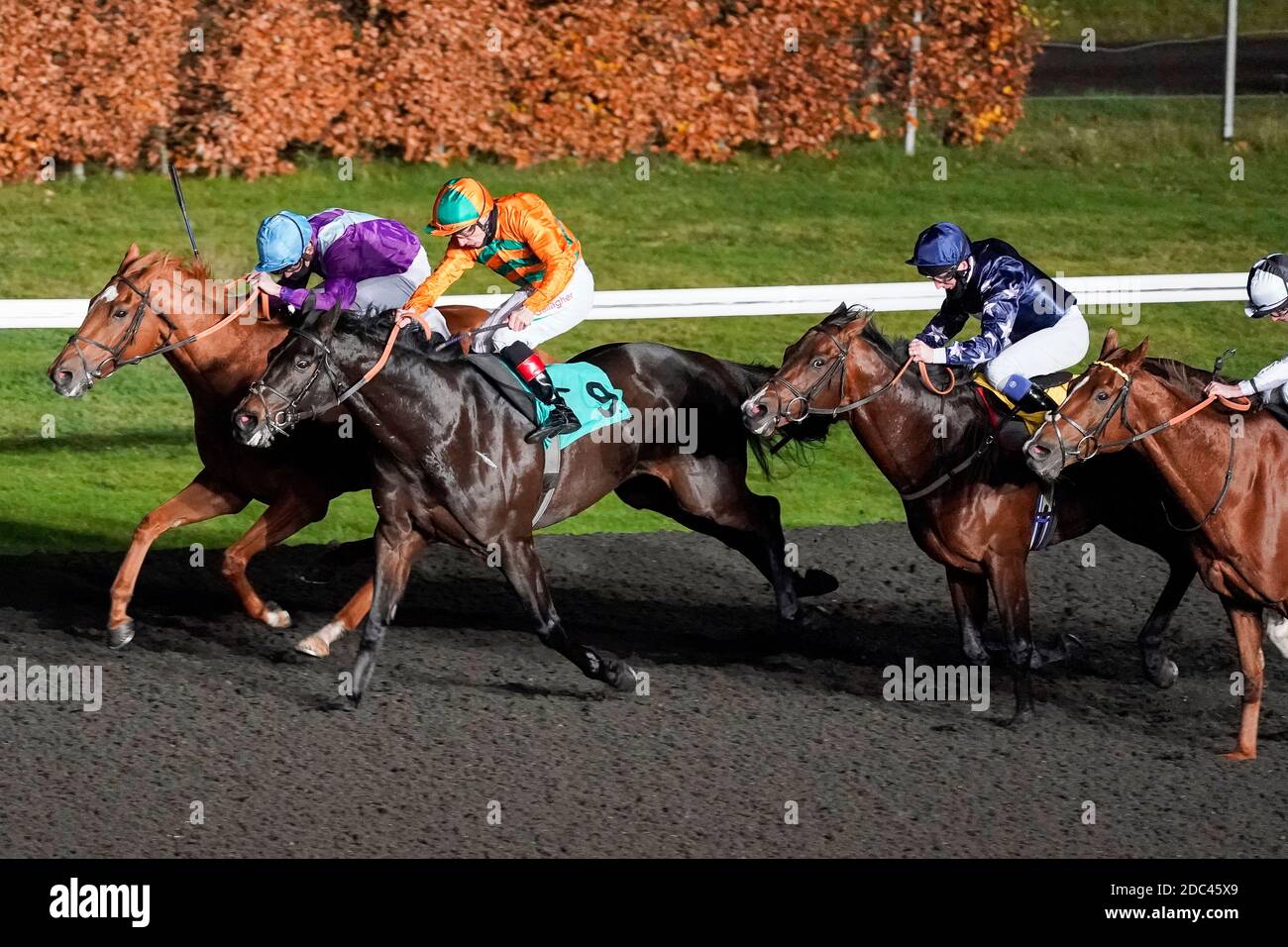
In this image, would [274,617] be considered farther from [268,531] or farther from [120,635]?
[120,635]

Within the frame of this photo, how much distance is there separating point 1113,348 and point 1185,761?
1404 mm

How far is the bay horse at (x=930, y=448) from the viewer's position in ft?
21.2

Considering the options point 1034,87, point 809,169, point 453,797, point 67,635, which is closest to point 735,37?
point 809,169

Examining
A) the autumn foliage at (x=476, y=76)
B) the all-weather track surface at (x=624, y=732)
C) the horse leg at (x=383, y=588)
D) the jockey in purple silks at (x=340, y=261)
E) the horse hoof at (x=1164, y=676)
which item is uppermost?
the autumn foliage at (x=476, y=76)

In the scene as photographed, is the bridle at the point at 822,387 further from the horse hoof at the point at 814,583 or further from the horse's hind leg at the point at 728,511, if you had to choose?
the horse hoof at the point at 814,583

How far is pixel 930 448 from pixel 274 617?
276 cm

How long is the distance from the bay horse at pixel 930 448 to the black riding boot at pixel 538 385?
0.75 m

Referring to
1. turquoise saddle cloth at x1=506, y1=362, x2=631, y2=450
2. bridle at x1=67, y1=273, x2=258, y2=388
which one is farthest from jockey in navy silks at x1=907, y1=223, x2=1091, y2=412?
bridle at x1=67, y1=273, x2=258, y2=388

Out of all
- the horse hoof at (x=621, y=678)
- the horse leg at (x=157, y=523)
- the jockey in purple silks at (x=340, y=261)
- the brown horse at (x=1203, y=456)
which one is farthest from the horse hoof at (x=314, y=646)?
the brown horse at (x=1203, y=456)

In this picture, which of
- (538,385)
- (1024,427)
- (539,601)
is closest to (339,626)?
(539,601)

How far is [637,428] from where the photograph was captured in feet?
23.9

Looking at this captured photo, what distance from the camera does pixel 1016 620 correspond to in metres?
6.60
